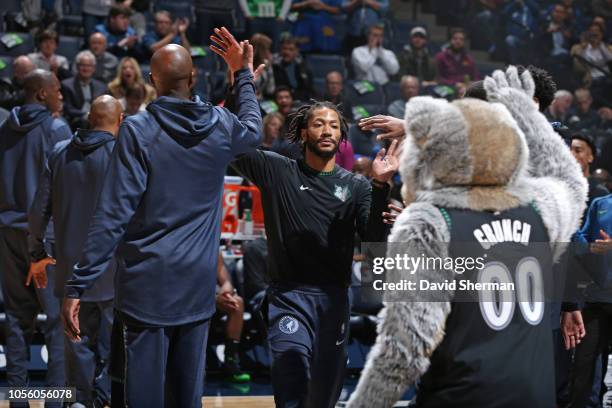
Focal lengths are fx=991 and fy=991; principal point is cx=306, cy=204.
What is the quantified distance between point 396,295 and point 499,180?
1.63 ft

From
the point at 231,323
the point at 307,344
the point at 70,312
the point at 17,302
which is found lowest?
the point at 231,323

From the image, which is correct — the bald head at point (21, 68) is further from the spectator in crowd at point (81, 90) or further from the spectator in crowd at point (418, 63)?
the spectator in crowd at point (418, 63)

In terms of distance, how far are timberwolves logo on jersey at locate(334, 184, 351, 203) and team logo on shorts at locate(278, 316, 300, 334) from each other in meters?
0.64

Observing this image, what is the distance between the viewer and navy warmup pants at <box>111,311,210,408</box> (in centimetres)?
395

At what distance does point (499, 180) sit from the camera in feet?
10.3

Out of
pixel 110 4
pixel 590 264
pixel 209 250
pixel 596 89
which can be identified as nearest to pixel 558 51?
pixel 596 89

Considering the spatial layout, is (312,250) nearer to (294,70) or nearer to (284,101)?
(284,101)

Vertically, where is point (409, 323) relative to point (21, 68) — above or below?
below

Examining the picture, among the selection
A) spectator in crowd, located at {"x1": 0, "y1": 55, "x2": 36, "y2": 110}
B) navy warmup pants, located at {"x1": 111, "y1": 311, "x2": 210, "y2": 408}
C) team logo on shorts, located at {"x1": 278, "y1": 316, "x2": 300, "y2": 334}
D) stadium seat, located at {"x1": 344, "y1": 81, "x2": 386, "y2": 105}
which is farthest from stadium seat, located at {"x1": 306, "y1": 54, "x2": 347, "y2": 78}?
navy warmup pants, located at {"x1": 111, "y1": 311, "x2": 210, "y2": 408}

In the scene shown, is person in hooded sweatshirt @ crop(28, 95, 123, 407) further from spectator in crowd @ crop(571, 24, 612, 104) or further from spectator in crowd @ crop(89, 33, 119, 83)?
spectator in crowd @ crop(571, 24, 612, 104)

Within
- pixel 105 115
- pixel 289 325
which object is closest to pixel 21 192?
pixel 105 115

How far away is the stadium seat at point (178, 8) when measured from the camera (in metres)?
12.4

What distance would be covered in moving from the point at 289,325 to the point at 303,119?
109cm

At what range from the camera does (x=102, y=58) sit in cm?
1044
